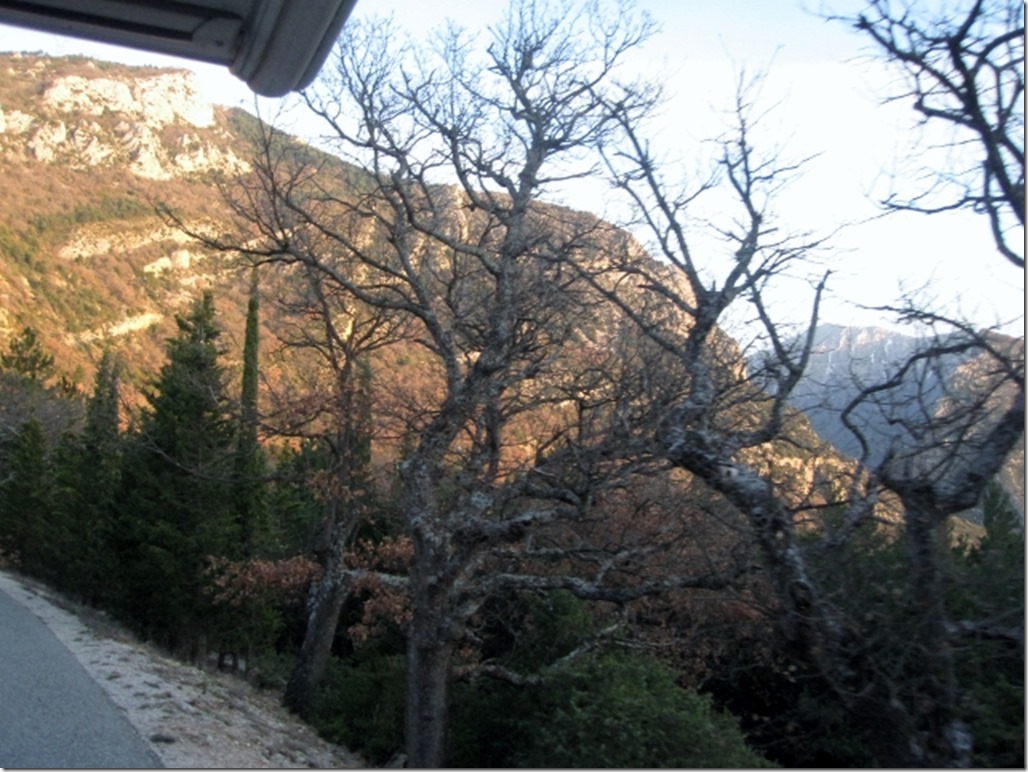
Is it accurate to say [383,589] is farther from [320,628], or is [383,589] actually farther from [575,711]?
[575,711]

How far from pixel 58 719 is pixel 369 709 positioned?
647cm

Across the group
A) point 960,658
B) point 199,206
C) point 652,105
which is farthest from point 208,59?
point 199,206

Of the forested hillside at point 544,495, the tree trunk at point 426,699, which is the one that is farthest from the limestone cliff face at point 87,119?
the tree trunk at point 426,699

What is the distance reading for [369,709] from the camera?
16312 mm

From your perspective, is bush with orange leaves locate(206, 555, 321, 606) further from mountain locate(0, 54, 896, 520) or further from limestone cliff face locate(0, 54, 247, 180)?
limestone cliff face locate(0, 54, 247, 180)

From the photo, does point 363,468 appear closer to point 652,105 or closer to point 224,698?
point 224,698

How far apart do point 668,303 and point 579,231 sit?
3990 millimetres

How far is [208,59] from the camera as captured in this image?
7.41 feet

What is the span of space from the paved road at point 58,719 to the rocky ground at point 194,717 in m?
0.21

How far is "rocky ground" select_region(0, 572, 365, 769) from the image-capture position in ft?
32.7

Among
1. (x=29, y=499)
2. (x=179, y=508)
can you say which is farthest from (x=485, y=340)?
(x=29, y=499)

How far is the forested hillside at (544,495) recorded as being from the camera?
5.75 meters

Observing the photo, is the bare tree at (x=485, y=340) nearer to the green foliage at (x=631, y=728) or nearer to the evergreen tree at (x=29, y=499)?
the green foliage at (x=631, y=728)

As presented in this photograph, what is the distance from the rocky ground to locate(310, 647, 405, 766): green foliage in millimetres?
497
